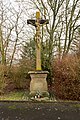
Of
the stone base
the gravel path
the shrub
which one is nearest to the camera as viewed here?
the gravel path

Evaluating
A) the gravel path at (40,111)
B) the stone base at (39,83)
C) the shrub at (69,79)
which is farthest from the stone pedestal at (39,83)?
the gravel path at (40,111)

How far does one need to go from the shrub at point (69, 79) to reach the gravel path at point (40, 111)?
201cm

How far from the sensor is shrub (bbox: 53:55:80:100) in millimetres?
8320

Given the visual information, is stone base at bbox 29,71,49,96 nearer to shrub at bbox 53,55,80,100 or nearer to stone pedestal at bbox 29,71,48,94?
stone pedestal at bbox 29,71,48,94

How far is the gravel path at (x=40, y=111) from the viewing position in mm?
5473

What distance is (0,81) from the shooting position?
1028cm

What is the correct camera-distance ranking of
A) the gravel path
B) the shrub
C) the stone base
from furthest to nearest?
the stone base < the shrub < the gravel path

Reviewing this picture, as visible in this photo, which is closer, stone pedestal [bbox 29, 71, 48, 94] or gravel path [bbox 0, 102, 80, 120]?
gravel path [bbox 0, 102, 80, 120]

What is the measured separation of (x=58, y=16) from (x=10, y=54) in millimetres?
5172

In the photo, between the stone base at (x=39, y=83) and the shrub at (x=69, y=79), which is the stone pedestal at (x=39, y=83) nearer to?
the stone base at (x=39, y=83)

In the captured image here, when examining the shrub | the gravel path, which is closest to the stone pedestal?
the shrub

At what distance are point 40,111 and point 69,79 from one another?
3.02 metres

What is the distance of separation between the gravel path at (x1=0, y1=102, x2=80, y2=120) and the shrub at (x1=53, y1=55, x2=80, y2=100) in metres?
2.01

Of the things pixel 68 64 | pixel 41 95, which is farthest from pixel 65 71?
pixel 41 95
